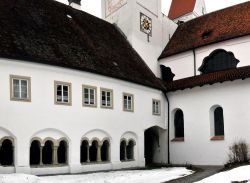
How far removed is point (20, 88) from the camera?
762 inches

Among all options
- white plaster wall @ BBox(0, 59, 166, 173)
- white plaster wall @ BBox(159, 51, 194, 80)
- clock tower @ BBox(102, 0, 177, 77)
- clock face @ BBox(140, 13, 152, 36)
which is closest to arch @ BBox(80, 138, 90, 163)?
white plaster wall @ BBox(0, 59, 166, 173)

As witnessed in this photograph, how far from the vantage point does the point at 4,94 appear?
60.8 feet

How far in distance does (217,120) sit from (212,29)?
749cm

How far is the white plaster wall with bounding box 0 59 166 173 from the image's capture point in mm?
18875

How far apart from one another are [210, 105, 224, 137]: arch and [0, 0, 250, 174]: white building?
0.07 metres

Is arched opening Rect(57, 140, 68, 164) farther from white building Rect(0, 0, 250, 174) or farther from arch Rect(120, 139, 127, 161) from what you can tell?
arch Rect(120, 139, 127, 161)

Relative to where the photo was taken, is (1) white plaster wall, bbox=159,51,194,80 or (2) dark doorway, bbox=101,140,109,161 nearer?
(2) dark doorway, bbox=101,140,109,161

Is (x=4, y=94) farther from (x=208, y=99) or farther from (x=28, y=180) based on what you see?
(x=208, y=99)

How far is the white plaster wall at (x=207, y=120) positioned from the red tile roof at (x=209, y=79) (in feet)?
1.63

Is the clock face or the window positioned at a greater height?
the clock face

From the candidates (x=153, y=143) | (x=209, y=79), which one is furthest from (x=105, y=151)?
(x=209, y=79)

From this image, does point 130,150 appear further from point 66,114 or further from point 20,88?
point 20,88

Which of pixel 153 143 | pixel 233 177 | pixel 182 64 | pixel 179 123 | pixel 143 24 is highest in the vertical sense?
pixel 143 24

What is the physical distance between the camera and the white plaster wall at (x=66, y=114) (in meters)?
18.9
